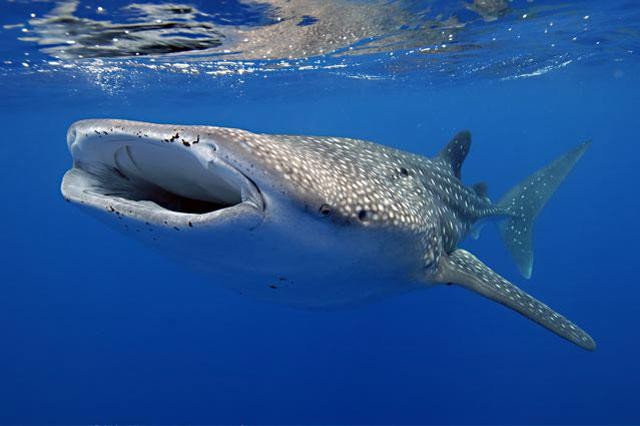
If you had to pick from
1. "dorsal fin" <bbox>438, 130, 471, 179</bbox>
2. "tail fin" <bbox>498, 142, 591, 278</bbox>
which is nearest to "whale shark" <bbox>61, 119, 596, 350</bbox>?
"dorsal fin" <bbox>438, 130, 471, 179</bbox>

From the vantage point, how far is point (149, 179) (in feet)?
8.91

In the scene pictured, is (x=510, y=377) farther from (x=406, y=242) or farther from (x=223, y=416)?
(x=406, y=242)

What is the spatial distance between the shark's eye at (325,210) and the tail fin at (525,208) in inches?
223

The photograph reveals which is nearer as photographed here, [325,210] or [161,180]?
[325,210]

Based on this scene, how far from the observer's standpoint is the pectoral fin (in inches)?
151

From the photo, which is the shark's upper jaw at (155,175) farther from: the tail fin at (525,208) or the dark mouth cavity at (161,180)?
the tail fin at (525,208)

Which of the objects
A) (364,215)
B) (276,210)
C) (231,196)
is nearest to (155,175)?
(231,196)

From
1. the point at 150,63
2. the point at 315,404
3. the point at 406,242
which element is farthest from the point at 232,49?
the point at 315,404

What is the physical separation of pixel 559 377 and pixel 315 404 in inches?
368

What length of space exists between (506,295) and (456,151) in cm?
288

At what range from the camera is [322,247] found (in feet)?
8.35

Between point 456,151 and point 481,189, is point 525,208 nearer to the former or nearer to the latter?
point 481,189

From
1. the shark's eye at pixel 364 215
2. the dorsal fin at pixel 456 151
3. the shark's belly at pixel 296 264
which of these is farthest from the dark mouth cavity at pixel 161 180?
the dorsal fin at pixel 456 151

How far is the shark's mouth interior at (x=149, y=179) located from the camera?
2064 mm
